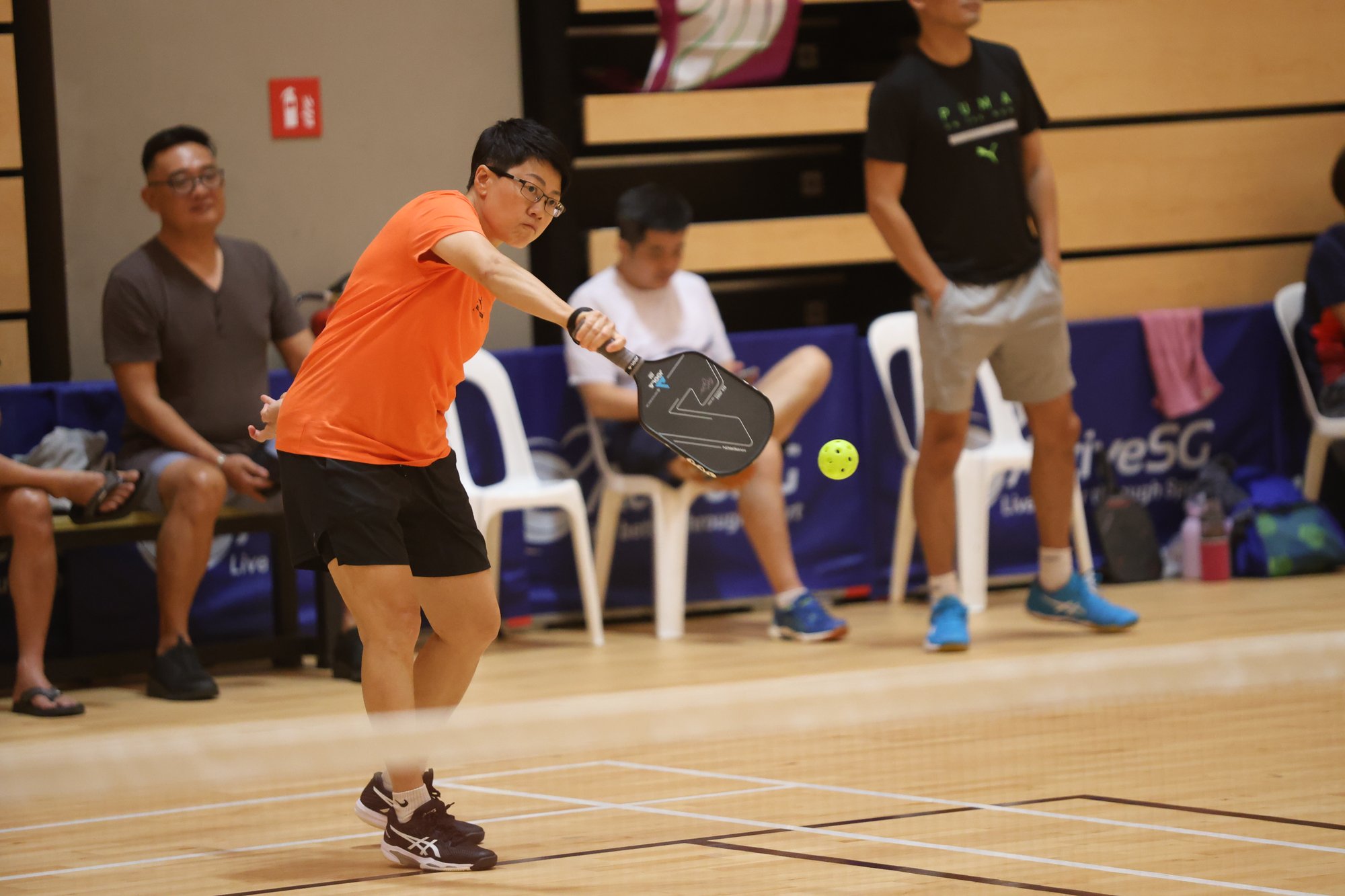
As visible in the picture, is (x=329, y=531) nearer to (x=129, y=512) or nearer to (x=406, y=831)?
(x=406, y=831)

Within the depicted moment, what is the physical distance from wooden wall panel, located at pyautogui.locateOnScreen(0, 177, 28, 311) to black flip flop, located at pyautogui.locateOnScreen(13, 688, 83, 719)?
1.68 meters

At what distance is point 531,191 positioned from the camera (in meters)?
3.27

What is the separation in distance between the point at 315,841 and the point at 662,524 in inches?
99.4

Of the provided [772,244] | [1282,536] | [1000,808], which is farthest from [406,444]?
[1282,536]

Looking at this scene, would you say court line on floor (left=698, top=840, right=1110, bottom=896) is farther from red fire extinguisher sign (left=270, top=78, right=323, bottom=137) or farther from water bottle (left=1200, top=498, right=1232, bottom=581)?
red fire extinguisher sign (left=270, top=78, right=323, bottom=137)

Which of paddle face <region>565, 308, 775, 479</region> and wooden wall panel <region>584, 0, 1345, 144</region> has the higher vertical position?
wooden wall panel <region>584, 0, 1345, 144</region>

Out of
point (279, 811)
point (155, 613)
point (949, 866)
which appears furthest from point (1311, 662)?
point (155, 613)

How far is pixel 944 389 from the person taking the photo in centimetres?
537

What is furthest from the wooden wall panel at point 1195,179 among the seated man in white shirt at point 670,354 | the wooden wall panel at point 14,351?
the wooden wall panel at point 14,351

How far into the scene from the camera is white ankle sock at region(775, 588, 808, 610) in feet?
19.1

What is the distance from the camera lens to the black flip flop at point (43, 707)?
4965mm

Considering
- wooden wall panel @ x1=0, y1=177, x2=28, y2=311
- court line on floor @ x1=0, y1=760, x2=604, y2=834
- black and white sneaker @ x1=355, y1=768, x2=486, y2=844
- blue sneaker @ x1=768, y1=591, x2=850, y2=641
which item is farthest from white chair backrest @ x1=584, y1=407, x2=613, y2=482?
black and white sneaker @ x1=355, y1=768, x2=486, y2=844

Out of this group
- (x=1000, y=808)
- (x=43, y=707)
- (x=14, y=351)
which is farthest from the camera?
(x=14, y=351)

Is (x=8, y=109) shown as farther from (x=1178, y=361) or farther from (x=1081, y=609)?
(x=1178, y=361)
